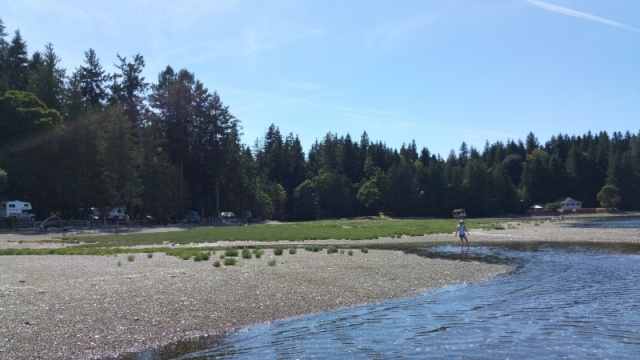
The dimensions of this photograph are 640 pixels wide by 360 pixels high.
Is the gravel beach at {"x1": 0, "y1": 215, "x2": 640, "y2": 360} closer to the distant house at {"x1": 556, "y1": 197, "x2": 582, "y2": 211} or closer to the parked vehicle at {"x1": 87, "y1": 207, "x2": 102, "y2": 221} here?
the parked vehicle at {"x1": 87, "y1": 207, "x2": 102, "y2": 221}

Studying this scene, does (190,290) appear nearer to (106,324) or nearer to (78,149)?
(106,324)

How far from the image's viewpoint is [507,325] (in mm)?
14367

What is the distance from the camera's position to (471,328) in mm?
14055

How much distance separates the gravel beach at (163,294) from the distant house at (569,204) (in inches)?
6187

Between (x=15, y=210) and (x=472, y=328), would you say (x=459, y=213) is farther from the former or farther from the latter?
(x=472, y=328)

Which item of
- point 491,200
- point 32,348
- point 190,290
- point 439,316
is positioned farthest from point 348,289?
point 491,200

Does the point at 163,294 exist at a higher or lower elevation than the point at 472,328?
higher

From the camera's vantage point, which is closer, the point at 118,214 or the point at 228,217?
the point at 118,214

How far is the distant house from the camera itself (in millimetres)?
167375

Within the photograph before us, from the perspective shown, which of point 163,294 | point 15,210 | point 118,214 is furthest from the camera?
point 118,214

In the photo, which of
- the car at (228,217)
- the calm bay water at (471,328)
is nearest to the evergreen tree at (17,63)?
the car at (228,217)

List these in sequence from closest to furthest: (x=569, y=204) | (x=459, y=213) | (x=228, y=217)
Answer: (x=228, y=217)
(x=459, y=213)
(x=569, y=204)

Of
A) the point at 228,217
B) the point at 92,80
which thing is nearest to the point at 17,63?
the point at 92,80

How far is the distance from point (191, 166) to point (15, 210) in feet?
127
